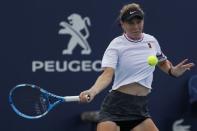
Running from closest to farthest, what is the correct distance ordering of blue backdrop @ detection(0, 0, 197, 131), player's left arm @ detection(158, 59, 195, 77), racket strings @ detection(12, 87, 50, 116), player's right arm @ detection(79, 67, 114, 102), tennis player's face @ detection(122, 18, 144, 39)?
player's right arm @ detection(79, 67, 114, 102) < tennis player's face @ detection(122, 18, 144, 39) < player's left arm @ detection(158, 59, 195, 77) < racket strings @ detection(12, 87, 50, 116) < blue backdrop @ detection(0, 0, 197, 131)

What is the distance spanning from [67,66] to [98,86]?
6.90 feet

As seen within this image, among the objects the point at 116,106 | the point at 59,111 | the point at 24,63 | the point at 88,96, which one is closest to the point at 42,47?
the point at 24,63

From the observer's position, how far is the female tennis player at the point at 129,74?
14.8ft

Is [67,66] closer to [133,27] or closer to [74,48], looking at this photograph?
[74,48]

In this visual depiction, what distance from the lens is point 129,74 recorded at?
457cm

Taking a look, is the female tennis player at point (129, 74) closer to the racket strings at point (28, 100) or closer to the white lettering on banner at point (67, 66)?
the racket strings at point (28, 100)

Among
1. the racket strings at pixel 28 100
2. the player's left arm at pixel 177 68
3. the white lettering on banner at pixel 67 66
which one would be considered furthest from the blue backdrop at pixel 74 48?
the player's left arm at pixel 177 68

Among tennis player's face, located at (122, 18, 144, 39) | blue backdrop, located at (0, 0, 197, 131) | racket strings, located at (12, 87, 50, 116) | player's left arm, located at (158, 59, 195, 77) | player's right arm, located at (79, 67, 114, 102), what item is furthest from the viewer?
blue backdrop, located at (0, 0, 197, 131)

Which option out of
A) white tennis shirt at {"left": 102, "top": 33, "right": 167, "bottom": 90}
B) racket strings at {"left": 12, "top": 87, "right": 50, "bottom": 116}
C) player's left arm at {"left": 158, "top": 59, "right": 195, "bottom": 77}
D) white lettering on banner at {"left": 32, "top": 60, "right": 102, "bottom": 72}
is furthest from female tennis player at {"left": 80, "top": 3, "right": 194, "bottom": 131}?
white lettering on banner at {"left": 32, "top": 60, "right": 102, "bottom": 72}

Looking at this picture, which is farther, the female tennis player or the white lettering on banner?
the white lettering on banner

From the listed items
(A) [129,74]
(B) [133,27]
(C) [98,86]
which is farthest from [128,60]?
(C) [98,86]

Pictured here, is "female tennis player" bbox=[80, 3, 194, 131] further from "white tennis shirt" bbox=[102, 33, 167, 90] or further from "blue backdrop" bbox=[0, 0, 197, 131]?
"blue backdrop" bbox=[0, 0, 197, 131]

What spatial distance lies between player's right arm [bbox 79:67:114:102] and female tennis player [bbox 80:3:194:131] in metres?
0.01

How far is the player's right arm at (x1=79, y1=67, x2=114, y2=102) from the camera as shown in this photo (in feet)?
13.4
